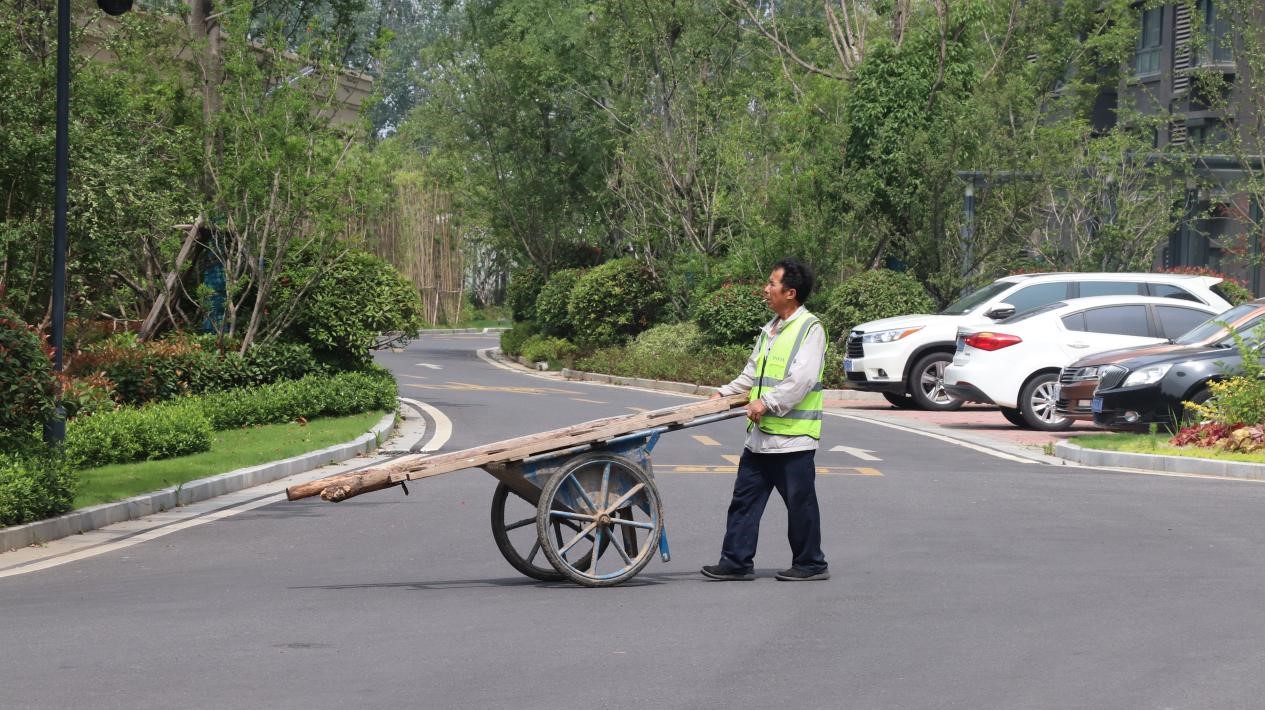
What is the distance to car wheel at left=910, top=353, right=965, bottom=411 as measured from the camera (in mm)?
24000

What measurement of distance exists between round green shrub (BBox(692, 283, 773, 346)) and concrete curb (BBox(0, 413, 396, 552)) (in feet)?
47.5

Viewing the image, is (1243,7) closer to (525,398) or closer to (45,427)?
(525,398)

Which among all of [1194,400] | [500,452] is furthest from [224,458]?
[1194,400]

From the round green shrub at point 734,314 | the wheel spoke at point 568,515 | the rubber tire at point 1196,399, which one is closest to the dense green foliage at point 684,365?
the round green shrub at point 734,314

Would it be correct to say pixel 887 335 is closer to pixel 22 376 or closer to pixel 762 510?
pixel 22 376

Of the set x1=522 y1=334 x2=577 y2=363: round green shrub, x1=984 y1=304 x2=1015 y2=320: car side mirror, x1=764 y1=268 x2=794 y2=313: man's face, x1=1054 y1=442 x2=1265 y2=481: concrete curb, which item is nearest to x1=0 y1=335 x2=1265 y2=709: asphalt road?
x1=764 y1=268 x2=794 y2=313: man's face

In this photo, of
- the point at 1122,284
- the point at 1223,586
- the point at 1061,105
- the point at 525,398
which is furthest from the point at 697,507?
the point at 1061,105

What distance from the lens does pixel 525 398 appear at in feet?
89.2

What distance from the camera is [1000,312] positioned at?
23422 mm

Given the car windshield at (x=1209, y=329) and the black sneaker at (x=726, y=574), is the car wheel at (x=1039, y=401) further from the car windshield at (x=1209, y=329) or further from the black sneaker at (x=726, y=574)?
the black sneaker at (x=726, y=574)

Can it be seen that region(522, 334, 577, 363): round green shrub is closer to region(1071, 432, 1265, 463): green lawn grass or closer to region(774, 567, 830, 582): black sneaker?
region(1071, 432, 1265, 463): green lawn grass

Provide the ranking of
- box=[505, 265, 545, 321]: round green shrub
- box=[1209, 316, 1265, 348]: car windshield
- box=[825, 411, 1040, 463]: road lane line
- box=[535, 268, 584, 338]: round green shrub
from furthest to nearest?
1. box=[505, 265, 545, 321]: round green shrub
2. box=[535, 268, 584, 338]: round green shrub
3. box=[825, 411, 1040, 463]: road lane line
4. box=[1209, 316, 1265, 348]: car windshield

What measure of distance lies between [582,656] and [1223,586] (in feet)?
13.0

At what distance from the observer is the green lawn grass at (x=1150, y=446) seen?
53.2ft
